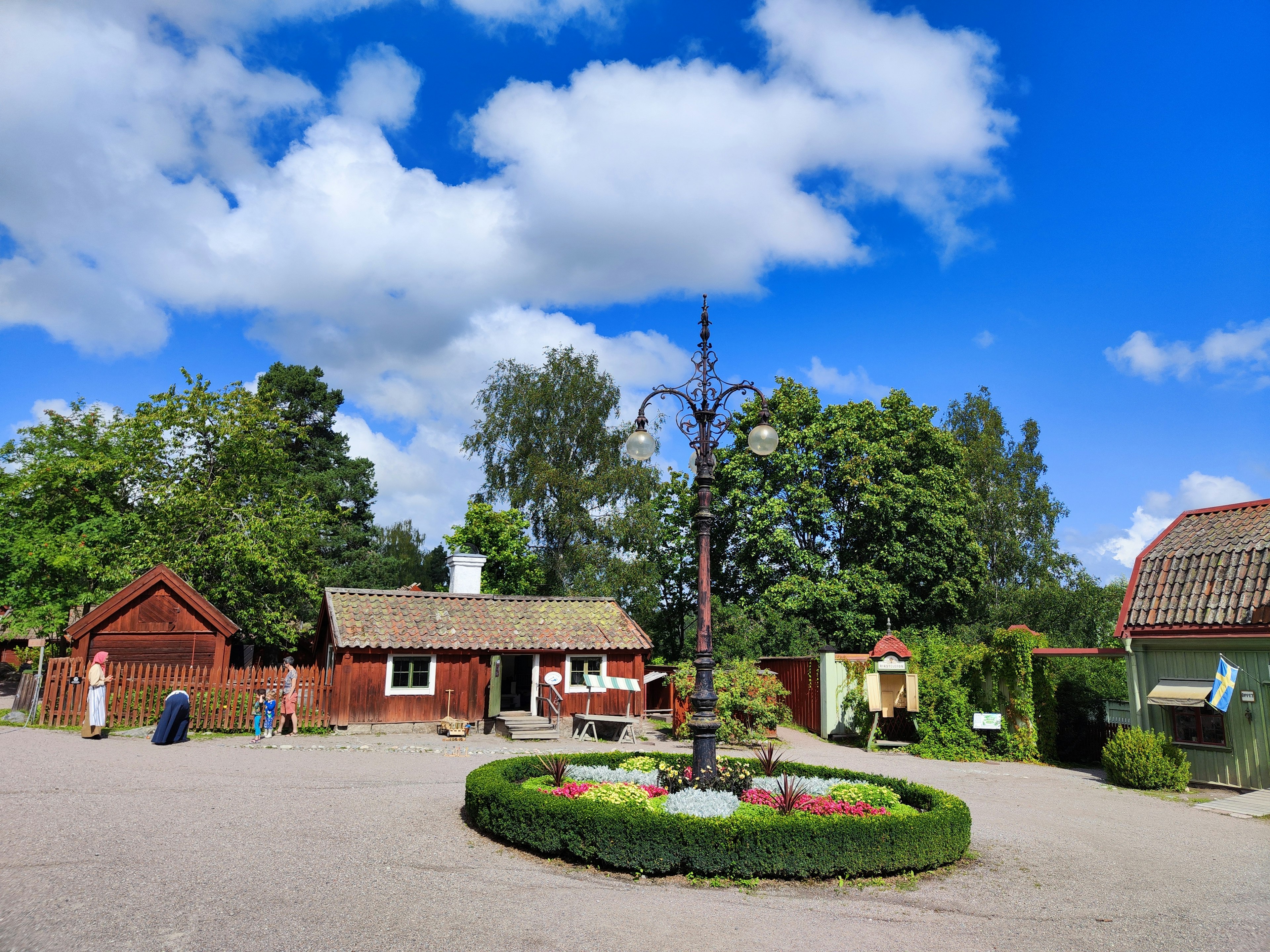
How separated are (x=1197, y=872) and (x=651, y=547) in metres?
26.4

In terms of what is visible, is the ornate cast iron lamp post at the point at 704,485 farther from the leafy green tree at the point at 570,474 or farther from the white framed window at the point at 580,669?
the leafy green tree at the point at 570,474

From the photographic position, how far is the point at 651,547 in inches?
1366

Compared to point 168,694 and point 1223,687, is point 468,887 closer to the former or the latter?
point 1223,687

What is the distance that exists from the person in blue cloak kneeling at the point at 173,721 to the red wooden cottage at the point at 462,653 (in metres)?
4.06

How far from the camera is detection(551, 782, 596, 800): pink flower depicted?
9773mm

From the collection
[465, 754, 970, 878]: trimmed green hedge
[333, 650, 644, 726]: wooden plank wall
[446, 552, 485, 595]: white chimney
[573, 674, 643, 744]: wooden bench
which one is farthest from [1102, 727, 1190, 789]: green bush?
[446, 552, 485, 595]: white chimney

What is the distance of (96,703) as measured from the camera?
54.6ft

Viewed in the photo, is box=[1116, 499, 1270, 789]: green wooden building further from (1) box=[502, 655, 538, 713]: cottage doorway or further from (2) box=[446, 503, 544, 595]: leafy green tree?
(2) box=[446, 503, 544, 595]: leafy green tree

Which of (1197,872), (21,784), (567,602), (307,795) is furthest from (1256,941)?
(567,602)

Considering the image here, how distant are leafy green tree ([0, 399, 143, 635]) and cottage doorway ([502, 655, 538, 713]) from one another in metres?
13.0

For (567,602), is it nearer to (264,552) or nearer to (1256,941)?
(264,552)

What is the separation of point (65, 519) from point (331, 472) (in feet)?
56.1

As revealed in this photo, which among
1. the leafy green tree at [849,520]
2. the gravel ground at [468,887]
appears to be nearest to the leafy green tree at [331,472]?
the leafy green tree at [849,520]

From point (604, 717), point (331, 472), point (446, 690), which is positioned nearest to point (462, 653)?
point (446, 690)
